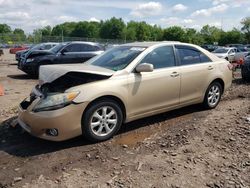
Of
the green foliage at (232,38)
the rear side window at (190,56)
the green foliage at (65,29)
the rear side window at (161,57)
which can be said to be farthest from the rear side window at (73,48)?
the green foliage at (65,29)

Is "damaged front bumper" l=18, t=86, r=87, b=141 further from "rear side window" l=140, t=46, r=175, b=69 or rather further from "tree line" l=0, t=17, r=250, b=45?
"tree line" l=0, t=17, r=250, b=45

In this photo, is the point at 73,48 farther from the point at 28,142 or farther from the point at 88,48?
the point at 28,142

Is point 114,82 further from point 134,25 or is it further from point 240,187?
→ point 134,25

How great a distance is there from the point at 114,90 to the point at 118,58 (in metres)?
0.98

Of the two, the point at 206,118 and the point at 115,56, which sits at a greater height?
the point at 115,56

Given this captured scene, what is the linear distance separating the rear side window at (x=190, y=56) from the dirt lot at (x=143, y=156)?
114 centimetres

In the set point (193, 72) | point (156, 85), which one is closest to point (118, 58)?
point (156, 85)

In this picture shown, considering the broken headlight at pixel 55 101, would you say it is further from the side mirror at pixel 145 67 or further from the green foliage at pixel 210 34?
the green foliage at pixel 210 34

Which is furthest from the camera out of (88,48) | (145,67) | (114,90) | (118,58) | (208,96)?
(88,48)

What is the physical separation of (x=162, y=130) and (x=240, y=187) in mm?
2130

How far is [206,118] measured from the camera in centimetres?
636

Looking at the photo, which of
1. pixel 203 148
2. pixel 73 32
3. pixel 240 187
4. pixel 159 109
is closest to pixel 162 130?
pixel 159 109

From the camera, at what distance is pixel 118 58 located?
588 centimetres

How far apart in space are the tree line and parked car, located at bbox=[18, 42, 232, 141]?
76.8 m
